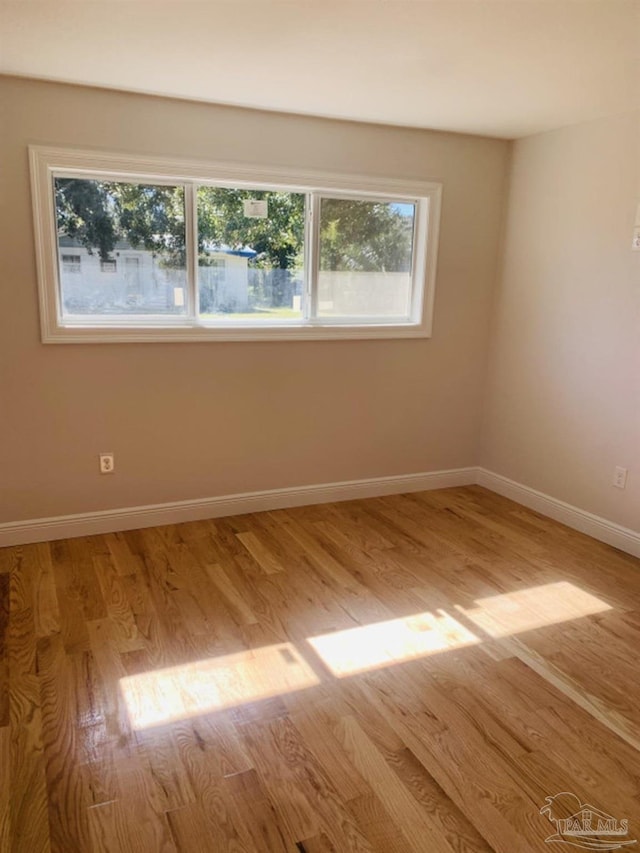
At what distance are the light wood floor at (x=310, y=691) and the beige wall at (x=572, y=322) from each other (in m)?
0.56

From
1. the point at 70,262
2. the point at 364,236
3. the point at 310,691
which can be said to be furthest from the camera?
the point at 364,236

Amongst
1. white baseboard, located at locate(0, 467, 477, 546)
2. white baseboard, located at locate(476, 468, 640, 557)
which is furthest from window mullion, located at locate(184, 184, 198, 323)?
white baseboard, located at locate(476, 468, 640, 557)

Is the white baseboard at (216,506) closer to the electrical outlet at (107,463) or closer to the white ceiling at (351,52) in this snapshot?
the electrical outlet at (107,463)

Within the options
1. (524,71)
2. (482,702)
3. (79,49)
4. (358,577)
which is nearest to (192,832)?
(482,702)

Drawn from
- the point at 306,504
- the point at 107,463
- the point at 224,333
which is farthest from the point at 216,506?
the point at 224,333

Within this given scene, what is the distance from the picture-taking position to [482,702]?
6.98 feet

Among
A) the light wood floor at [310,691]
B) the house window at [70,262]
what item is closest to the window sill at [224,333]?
the house window at [70,262]

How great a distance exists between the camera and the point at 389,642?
2490 mm

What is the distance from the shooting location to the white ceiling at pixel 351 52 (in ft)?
6.64

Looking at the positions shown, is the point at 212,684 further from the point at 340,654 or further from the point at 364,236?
the point at 364,236

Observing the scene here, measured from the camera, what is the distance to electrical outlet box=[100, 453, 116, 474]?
3365mm

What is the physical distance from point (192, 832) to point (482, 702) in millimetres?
1061

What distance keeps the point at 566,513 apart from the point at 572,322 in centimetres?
118

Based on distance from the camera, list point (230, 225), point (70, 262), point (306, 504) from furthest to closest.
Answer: point (306, 504) → point (230, 225) → point (70, 262)
